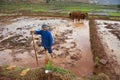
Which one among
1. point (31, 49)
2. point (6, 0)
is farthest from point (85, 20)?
point (6, 0)

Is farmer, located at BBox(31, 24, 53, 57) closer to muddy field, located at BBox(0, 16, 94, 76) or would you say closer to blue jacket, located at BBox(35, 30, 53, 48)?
blue jacket, located at BBox(35, 30, 53, 48)

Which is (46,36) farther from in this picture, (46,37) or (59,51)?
(59,51)

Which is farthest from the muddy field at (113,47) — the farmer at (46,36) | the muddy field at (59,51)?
the farmer at (46,36)

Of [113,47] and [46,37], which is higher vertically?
[46,37]

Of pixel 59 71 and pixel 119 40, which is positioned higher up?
pixel 59 71

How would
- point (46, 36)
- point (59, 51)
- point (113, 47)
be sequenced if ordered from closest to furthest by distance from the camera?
point (46, 36), point (59, 51), point (113, 47)

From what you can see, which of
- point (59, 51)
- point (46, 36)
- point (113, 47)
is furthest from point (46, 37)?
point (113, 47)

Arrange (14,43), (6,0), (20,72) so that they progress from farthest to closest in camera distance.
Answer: (6,0) < (14,43) < (20,72)

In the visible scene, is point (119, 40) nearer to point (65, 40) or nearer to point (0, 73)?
point (65, 40)

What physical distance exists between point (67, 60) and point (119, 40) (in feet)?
16.2

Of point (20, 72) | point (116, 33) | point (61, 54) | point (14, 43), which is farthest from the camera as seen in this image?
point (116, 33)

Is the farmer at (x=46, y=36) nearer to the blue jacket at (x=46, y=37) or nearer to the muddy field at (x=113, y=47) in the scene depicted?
the blue jacket at (x=46, y=37)

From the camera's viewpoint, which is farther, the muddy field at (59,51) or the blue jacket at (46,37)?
the muddy field at (59,51)

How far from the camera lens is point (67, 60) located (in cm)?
743
